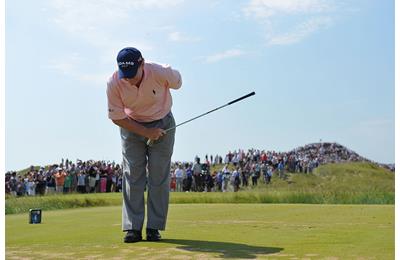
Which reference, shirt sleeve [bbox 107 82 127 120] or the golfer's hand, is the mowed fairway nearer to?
the golfer's hand

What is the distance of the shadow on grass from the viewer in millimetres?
4242

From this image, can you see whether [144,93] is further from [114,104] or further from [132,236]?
[132,236]

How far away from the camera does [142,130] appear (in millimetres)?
5410

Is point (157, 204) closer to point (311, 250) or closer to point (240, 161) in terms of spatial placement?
point (311, 250)

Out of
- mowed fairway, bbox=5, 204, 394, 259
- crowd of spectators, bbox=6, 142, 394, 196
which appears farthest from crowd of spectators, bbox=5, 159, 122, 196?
mowed fairway, bbox=5, 204, 394, 259

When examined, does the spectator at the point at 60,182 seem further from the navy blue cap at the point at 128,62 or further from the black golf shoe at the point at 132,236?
the navy blue cap at the point at 128,62

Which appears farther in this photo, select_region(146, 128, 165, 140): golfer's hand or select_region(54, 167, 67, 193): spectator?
select_region(54, 167, 67, 193): spectator

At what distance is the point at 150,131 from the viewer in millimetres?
5410

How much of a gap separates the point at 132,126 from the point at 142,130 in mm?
113

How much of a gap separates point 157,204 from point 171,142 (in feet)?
2.03

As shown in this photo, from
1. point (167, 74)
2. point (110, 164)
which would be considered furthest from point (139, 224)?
point (110, 164)

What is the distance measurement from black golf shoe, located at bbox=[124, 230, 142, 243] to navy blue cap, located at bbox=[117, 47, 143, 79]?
1403 millimetres
